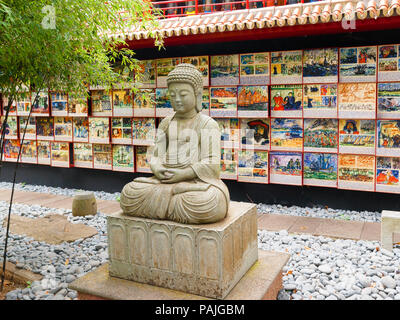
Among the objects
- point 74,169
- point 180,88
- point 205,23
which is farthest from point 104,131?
point 180,88

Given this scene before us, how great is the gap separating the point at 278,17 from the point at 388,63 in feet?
6.42

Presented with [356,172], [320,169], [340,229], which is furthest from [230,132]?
[340,229]

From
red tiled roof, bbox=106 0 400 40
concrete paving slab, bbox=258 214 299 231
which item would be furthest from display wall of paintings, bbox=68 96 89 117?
concrete paving slab, bbox=258 214 299 231

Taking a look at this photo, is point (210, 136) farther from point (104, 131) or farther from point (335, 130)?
point (104, 131)

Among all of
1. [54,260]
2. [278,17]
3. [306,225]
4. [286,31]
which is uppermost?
[278,17]

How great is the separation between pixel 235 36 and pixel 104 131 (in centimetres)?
377

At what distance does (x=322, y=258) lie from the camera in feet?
14.6

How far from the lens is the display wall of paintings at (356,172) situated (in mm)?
6336

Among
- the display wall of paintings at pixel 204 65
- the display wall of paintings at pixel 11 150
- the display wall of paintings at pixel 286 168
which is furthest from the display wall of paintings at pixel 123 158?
the display wall of paintings at pixel 11 150

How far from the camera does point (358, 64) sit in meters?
6.18

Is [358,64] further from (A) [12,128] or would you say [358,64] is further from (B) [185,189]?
(A) [12,128]

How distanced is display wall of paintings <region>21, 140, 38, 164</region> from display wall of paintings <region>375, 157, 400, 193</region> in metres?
7.80

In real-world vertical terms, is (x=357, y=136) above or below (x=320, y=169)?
above

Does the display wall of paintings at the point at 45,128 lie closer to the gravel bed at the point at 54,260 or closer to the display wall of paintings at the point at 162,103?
the display wall of paintings at the point at 162,103
